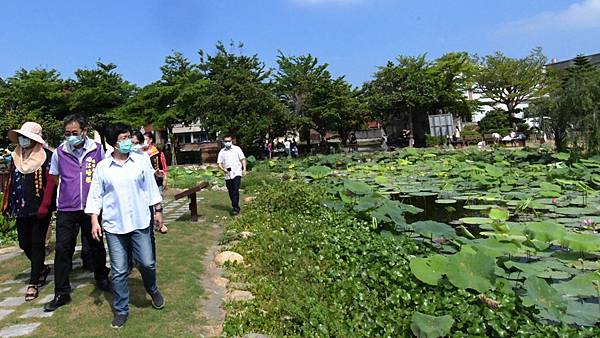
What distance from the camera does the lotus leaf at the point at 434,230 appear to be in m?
6.07

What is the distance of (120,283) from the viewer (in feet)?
12.3

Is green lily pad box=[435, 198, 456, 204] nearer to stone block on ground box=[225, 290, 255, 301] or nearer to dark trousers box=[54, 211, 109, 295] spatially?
stone block on ground box=[225, 290, 255, 301]

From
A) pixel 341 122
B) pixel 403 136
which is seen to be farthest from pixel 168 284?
pixel 403 136

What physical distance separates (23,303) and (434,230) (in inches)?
187

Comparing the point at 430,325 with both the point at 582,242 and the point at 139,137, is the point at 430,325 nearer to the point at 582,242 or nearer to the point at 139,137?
the point at 582,242

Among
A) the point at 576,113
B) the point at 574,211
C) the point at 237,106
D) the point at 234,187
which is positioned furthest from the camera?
the point at 237,106

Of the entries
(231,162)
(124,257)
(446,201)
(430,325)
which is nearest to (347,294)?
(430,325)

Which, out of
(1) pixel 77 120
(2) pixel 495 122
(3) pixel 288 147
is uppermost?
(1) pixel 77 120

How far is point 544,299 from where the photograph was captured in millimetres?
3812

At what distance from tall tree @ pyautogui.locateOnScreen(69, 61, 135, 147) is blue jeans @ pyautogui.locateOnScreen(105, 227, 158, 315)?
86.6 ft

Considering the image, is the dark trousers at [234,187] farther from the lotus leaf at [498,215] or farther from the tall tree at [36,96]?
the tall tree at [36,96]

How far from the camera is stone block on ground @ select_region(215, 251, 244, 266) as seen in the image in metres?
5.86

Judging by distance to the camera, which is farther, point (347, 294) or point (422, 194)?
point (422, 194)

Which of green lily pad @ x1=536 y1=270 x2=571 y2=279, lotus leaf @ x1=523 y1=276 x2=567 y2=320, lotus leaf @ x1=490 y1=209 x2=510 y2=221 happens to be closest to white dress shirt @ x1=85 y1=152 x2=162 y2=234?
lotus leaf @ x1=523 y1=276 x2=567 y2=320
